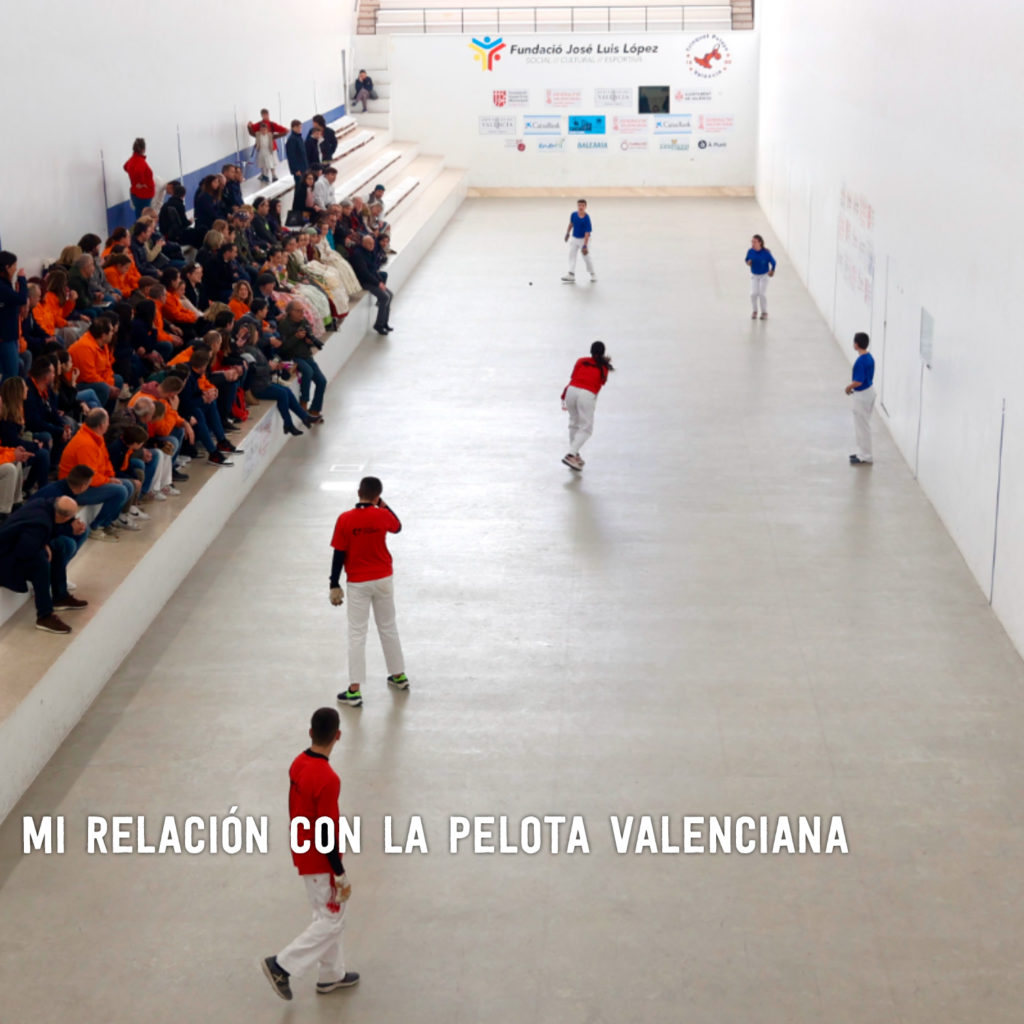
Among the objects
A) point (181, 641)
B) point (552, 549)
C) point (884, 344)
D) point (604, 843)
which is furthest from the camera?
point (884, 344)

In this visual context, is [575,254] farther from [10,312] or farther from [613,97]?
[10,312]

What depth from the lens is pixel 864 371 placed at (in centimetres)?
1226

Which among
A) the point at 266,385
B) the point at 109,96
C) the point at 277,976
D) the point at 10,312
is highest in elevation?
the point at 109,96

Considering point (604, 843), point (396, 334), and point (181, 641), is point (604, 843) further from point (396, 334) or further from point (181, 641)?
point (396, 334)

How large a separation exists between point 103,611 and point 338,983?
11.5 ft

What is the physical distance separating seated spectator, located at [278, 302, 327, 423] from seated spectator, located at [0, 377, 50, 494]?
14.5ft

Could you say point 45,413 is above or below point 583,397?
above

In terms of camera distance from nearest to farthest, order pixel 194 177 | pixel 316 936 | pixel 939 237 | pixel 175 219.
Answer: pixel 316 936 → pixel 939 237 → pixel 175 219 → pixel 194 177

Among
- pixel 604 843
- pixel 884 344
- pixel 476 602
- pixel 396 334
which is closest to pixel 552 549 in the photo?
pixel 476 602

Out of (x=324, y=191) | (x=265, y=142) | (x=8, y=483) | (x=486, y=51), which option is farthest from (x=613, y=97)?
(x=8, y=483)

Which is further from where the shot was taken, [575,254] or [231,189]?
[575,254]

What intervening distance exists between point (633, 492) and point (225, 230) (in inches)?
236

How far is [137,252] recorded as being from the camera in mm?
14055

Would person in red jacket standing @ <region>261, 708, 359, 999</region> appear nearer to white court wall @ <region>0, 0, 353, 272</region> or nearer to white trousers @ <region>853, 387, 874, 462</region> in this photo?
white trousers @ <region>853, 387, 874, 462</region>
